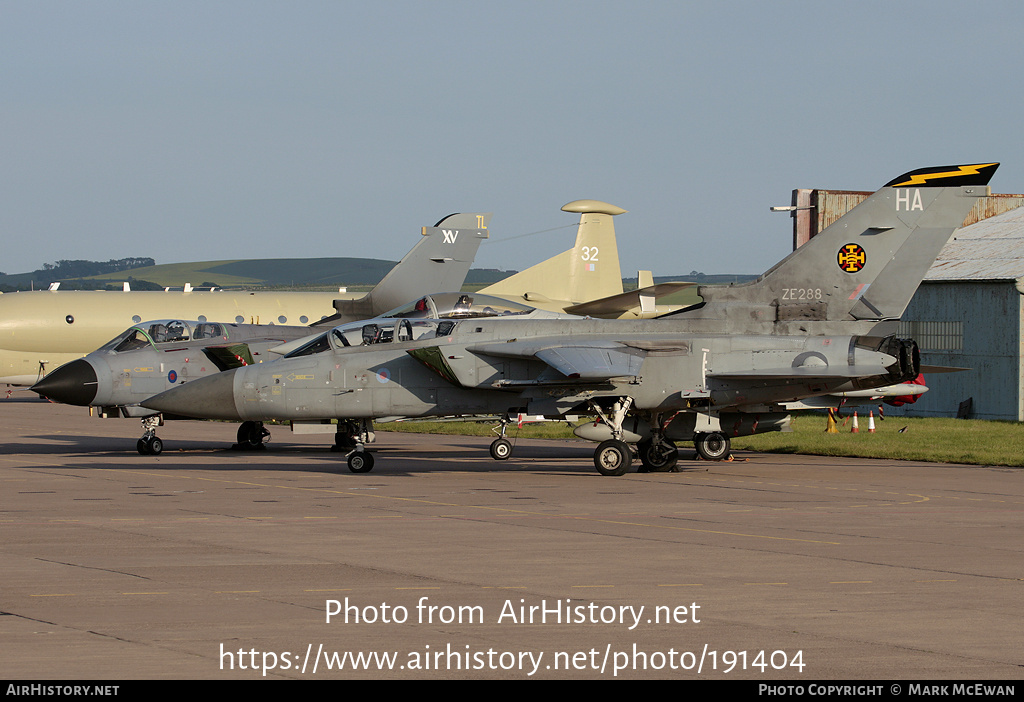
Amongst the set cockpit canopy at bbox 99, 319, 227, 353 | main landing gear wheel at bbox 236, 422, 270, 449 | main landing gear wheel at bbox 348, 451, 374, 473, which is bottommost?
main landing gear wheel at bbox 236, 422, 270, 449

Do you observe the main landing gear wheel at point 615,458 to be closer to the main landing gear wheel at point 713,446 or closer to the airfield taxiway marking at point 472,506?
the main landing gear wheel at point 713,446

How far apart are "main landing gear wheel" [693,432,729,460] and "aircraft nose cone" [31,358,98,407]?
12135 mm

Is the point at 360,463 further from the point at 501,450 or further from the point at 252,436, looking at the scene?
the point at 252,436

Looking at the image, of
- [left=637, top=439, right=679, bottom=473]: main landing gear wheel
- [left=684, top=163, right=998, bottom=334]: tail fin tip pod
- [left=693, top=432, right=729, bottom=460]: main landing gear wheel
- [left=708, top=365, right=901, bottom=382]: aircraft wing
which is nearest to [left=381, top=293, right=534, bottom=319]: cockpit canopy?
[left=637, top=439, right=679, bottom=473]: main landing gear wheel

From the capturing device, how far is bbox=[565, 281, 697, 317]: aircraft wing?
2570 cm

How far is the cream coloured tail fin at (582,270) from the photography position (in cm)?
4078

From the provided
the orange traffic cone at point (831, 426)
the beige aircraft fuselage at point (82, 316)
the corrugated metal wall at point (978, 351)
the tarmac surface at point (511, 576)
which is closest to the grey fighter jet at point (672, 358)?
the tarmac surface at point (511, 576)

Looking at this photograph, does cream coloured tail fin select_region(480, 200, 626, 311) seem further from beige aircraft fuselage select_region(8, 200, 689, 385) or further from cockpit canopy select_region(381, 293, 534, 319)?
cockpit canopy select_region(381, 293, 534, 319)

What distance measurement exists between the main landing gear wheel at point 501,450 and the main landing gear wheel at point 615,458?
425 centimetres

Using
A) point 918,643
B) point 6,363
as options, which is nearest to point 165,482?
point 918,643

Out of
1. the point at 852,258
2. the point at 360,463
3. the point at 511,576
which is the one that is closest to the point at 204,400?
the point at 360,463

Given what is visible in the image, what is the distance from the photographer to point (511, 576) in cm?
992

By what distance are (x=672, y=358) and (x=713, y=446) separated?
4.41 meters
